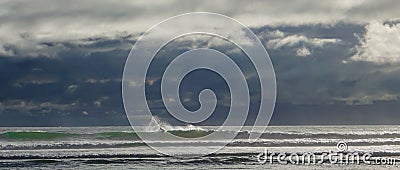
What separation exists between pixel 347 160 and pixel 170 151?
14720 mm

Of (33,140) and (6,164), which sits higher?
(33,140)

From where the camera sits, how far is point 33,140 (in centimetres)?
7150

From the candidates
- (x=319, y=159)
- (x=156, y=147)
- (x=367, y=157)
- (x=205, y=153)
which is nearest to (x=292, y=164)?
(x=319, y=159)

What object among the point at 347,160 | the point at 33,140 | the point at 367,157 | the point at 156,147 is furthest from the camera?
the point at 33,140

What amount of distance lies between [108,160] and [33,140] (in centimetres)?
2981

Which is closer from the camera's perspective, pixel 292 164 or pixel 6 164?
pixel 292 164

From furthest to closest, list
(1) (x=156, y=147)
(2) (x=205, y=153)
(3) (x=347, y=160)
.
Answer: (1) (x=156, y=147), (2) (x=205, y=153), (3) (x=347, y=160)

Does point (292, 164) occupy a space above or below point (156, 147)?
below

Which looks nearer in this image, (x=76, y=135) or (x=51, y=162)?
(x=51, y=162)

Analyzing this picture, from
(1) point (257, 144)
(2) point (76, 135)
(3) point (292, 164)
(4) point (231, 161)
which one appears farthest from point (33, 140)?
(3) point (292, 164)

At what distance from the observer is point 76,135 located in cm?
7469

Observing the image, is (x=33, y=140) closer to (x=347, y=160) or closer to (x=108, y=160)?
(x=108, y=160)

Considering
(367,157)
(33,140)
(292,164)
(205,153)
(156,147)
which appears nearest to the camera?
(292,164)

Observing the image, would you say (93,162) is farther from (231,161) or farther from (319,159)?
(319,159)
